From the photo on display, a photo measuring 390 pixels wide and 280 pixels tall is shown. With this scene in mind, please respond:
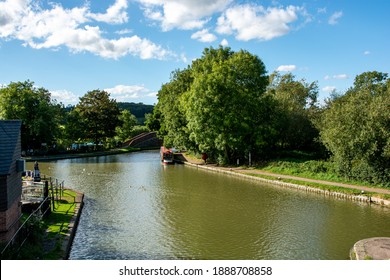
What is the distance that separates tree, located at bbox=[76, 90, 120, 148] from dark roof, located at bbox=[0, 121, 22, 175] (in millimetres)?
52232

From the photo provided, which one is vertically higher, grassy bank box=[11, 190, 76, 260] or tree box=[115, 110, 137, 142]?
tree box=[115, 110, 137, 142]

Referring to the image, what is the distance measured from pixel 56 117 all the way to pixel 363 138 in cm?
4637

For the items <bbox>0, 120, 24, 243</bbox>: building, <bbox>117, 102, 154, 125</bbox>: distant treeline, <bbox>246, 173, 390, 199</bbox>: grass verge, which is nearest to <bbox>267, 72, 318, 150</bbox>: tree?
<bbox>246, 173, 390, 199</bbox>: grass verge

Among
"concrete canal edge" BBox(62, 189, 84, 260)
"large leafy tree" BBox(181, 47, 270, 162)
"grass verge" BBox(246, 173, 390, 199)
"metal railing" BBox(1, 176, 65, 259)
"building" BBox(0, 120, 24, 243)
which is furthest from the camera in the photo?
"large leafy tree" BBox(181, 47, 270, 162)

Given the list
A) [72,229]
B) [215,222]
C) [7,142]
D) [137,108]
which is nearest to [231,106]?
[215,222]

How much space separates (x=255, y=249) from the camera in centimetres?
1702

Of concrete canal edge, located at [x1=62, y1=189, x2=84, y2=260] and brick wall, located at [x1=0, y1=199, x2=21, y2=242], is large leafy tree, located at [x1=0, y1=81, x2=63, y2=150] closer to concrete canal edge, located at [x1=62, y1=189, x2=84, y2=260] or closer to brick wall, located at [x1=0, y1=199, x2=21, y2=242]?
concrete canal edge, located at [x1=62, y1=189, x2=84, y2=260]

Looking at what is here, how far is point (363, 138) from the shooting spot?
27922 mm

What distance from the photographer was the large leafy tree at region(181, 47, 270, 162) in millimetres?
41562

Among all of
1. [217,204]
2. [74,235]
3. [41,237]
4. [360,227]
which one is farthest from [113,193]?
[360,227]

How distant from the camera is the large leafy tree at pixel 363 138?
90.4 feet

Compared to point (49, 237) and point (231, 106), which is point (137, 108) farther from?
point (49, 237)

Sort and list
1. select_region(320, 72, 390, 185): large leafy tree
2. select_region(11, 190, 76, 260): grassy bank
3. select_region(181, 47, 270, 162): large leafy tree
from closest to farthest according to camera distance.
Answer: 1. select_region(11, 190, 76, 260): grassy bank
2. select_region(320, 72, 390, 185): large leafy tree
3. select_region(181, 47, 270, 162): large leafy tree
